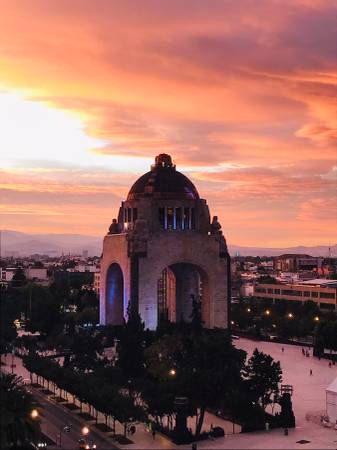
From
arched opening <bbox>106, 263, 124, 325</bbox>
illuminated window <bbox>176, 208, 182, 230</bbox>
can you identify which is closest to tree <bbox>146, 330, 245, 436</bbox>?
illuminated window <bbox>176, 208, 182, 230</bbox>

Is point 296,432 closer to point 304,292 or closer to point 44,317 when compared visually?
point 44,317

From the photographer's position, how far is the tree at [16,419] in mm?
20250

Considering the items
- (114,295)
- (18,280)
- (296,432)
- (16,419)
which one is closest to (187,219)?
(114,295)

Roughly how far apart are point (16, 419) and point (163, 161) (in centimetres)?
4609

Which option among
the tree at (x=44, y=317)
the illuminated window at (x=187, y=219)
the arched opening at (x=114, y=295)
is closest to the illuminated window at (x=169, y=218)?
the illuminated window at (x=187, y=219)

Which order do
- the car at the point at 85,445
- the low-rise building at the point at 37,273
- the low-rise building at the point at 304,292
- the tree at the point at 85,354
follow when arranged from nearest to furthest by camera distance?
the car at the point at 85,445 < the tree at the point at 85,354 < the low-rise building at the point at 304,292 < the low-rise building at the point at 37,273

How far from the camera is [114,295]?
64875 mm

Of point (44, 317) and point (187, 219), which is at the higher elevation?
point (187, 219)

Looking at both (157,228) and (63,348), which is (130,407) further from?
(157,228)

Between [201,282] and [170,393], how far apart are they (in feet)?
103

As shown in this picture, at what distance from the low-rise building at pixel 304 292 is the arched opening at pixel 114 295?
31.7 metres

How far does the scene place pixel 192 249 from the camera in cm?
6097

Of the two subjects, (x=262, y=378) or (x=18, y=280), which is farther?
(x=18, y=280)

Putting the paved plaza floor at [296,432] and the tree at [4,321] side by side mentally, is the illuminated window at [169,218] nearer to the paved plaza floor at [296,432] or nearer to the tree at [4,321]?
the paved plaza floor at [296,432]
